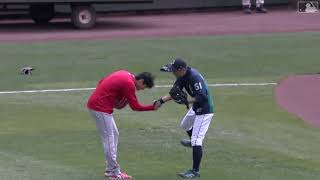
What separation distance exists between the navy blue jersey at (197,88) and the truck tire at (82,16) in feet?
66.4

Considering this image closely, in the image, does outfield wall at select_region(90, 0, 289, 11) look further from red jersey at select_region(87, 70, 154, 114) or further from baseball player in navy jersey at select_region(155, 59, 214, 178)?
red jersey at select_region(87, 70, 154, 114)

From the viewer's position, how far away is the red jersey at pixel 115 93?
10828 mm

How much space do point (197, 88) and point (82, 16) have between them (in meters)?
20.5

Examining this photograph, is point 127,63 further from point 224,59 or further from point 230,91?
point 230,91

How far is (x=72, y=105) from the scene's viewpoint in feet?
60.0

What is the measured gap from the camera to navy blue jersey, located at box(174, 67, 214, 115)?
1129 cm

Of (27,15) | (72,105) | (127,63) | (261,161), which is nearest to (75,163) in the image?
(261,161)

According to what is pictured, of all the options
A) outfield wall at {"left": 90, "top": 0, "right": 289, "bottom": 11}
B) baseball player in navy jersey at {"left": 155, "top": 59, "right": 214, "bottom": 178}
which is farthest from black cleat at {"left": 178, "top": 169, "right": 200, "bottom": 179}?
outfield wall at {"left": 90, "top": 0, "right": 289, "bottom": 11}

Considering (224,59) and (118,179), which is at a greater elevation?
(118,179)

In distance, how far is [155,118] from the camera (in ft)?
54.7

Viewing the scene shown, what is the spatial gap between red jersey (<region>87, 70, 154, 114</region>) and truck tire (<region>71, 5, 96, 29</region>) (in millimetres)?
20372

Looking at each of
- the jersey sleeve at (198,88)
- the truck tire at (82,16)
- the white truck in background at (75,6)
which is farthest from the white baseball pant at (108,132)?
the truck tire at (82,16)

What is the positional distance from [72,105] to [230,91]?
158 inches

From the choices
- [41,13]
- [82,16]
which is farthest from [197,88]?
[41,13]
